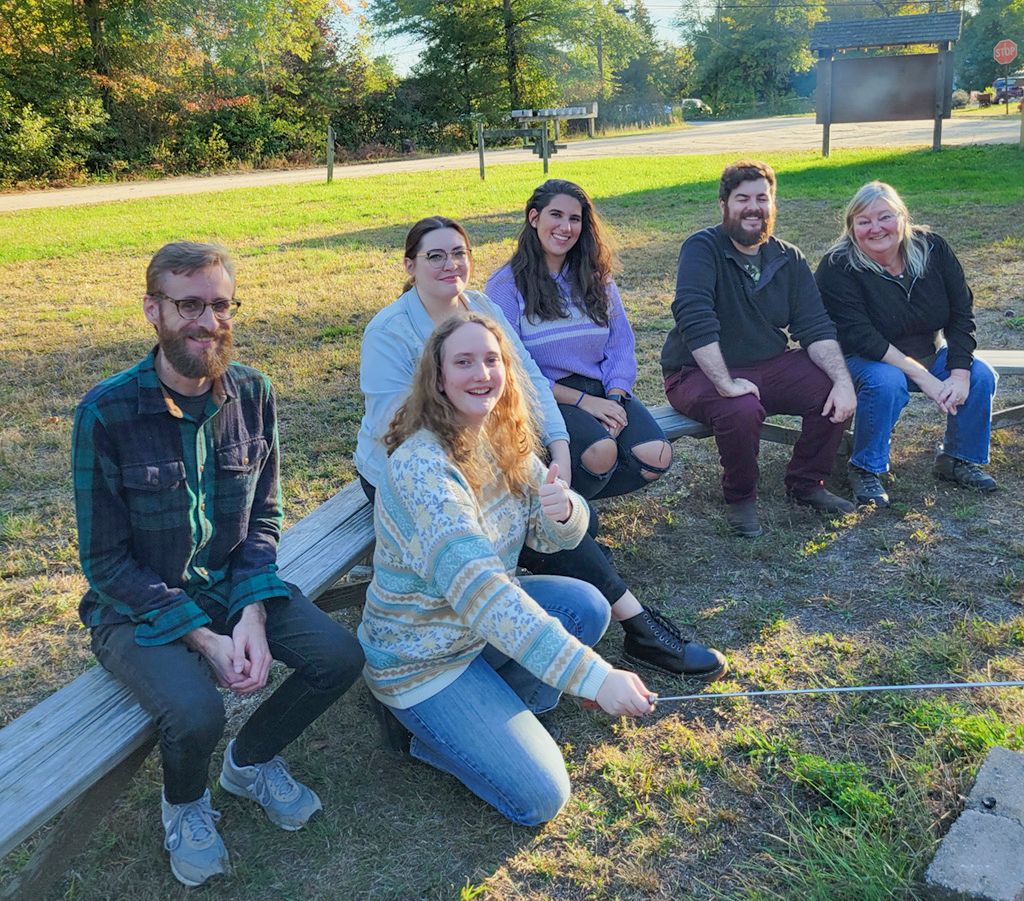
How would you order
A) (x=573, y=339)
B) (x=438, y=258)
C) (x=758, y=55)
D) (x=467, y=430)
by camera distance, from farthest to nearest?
1. (x=758, y=55)
2. (x=573, y=339)
3. (x=438, y=258)
4. (x=467, y=430)

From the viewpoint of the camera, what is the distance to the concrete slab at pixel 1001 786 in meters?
2.30

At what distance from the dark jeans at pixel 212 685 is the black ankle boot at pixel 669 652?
101cm

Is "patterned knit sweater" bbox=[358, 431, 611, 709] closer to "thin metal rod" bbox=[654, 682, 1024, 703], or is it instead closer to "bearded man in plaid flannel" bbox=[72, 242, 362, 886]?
"bearded man in plaid flannel" bbox=[72, 242, 362, 886]

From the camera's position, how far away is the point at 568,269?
161 inches

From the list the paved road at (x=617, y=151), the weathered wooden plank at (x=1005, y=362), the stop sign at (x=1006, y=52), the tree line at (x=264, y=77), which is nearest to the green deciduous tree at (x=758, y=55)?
the tree line at (x=264, y=77)

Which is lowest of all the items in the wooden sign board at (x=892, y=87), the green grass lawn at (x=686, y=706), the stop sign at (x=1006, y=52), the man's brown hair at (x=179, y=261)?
the green grass lawn at (x=686, y=706)

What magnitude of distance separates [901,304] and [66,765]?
390cm

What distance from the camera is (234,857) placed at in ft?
8.23

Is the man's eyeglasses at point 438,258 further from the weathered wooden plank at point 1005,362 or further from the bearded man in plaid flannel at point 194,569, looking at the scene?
the weathered wooden plank at point 1005,362

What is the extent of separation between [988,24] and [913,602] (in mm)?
62355

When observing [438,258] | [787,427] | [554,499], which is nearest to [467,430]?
[554,499]

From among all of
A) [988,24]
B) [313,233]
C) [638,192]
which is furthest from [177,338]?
[988,24]

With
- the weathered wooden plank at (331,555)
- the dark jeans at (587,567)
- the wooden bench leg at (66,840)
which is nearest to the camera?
A: the wooden bench leg at (66,840)

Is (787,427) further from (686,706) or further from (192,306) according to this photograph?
(192,306)
